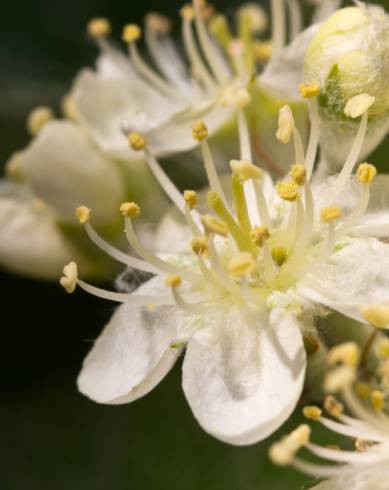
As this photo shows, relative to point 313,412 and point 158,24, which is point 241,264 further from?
point 158,24

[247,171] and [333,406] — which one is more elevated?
[247,171]

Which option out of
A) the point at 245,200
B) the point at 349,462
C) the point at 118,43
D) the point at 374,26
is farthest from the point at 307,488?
the point at 118,43

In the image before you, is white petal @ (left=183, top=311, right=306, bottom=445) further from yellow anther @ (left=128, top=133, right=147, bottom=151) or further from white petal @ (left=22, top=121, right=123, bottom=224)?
white petal @ (left=22, top=121, right=123, bottom=224)

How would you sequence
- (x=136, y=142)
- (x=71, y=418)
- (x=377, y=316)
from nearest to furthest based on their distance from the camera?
(x=377, y=316) < (x=136, y=142) < (x=71, y=418)

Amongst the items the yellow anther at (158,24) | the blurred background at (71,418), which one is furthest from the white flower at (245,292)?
the yellow anther at (158,24)

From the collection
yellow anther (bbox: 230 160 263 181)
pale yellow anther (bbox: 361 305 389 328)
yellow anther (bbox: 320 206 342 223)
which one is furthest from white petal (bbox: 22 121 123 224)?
pale yellow anther (bbox: 361 305 389 328)

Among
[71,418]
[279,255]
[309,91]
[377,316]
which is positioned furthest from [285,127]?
[71,418]

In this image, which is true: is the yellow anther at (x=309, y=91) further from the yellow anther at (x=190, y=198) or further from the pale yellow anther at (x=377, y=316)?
A: the pale yellow anther at (x=377, y=316)
